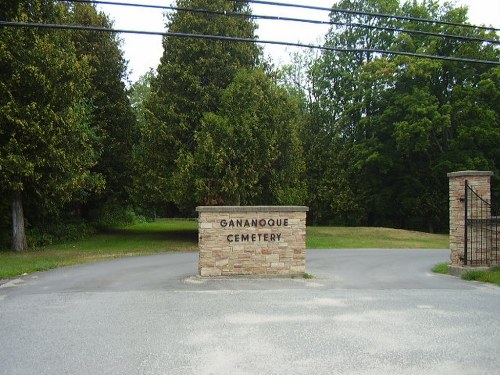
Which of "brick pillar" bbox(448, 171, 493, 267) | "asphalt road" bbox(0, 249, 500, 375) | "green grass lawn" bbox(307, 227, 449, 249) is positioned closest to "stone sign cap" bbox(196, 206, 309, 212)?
"asphalt road" bbox(0, 249, 500, 375)

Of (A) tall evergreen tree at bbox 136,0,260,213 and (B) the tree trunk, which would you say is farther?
(A) tall evergreen tree at bbox 136,0,260,213

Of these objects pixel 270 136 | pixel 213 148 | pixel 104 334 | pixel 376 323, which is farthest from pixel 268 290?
pixel 270 136

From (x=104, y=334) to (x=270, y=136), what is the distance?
63.6 feet

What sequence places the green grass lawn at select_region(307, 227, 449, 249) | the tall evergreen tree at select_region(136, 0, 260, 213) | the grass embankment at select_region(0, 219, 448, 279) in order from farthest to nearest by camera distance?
the green grass lawn at select_region(307, 227, 449, 249) → the tall evergreen tree at select_region(136, 0, 260, 213) → the grass embankment at select_region(0, 219, 448, 279)

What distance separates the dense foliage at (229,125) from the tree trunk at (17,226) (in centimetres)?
6

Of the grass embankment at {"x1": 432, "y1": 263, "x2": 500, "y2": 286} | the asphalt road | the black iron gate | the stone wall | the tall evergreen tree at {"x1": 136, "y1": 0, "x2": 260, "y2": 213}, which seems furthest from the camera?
the tall evergreen tree at {"x1": 136, "y1": 0, "x2": 260, "y2": 213}

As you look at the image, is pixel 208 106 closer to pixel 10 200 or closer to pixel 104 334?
pixel 10 200

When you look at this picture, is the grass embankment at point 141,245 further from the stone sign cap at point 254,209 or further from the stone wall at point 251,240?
the stone sign cap at point 254,209

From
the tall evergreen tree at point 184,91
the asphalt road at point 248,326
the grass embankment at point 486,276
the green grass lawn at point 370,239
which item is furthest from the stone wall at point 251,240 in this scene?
the tall evergreen tree at point 184,91

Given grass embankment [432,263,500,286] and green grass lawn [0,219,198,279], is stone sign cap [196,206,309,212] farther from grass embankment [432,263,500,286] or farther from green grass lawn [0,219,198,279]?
green grass lawn [0,219,198,279]

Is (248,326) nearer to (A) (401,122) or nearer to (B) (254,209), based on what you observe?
(B) (254,209)

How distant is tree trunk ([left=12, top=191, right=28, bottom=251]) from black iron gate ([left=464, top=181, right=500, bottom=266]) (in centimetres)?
1759

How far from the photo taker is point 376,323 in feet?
24.6

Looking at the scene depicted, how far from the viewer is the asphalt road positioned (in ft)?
18.3
